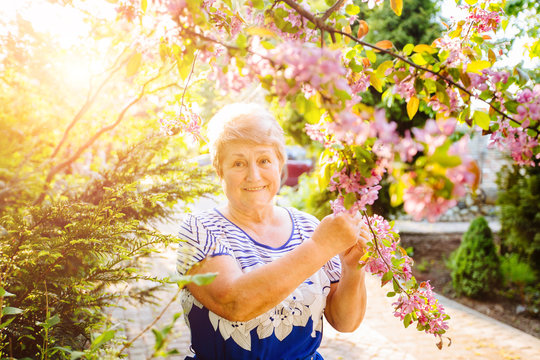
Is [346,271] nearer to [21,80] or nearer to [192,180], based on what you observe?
[192,180]

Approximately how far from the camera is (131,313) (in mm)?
5582

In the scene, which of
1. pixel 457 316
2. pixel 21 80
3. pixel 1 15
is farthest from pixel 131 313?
pixel 457 316

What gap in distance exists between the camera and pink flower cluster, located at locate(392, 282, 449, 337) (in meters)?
1.56

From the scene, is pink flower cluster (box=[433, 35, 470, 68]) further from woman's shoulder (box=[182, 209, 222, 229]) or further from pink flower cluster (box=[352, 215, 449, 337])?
woman's shoulder (box=[182, 209, 222, 229])

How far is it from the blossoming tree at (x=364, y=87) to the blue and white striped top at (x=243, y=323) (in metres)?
0.43

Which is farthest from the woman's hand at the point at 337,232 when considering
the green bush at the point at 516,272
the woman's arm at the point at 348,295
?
the green bush at the point at 516,272

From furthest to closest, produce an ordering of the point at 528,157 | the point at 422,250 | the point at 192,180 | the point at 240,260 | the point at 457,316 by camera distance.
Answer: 1. the point at 422,250
2. the point at 457,316
3. the point at 192,180
4. the point at 240,260
5. the point at 528,157

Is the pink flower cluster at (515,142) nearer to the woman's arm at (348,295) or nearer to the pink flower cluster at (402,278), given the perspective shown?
the pink flower cluster at (402,278)

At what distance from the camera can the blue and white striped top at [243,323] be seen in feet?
5.84

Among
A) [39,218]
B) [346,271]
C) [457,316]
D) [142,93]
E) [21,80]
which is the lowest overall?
[457,316]

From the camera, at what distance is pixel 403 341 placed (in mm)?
4727

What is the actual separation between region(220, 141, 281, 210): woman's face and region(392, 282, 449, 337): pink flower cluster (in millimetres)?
751

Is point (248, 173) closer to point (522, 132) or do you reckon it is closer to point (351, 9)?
point (351, 9)

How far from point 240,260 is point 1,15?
351 cm
